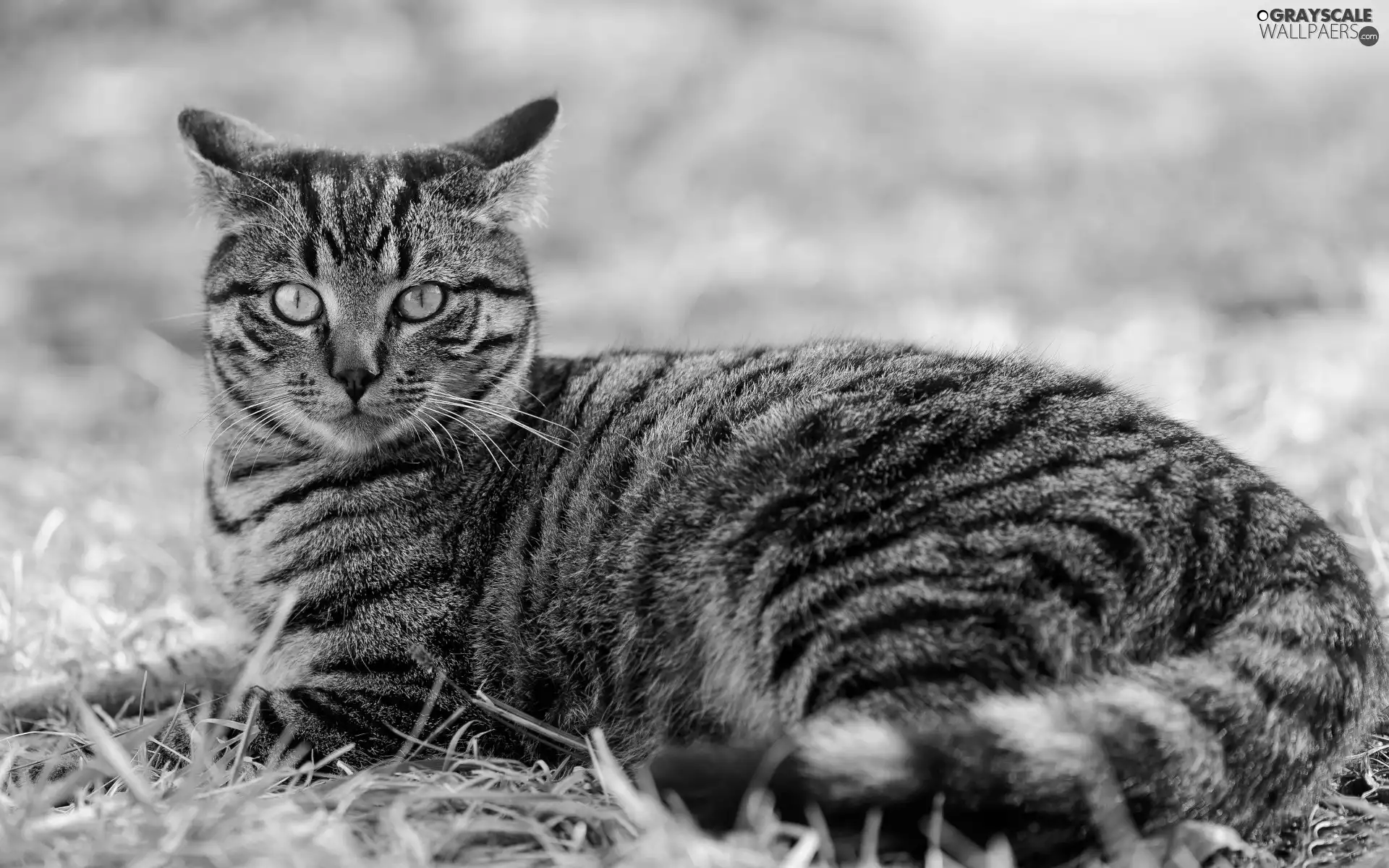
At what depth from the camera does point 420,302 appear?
3211mm

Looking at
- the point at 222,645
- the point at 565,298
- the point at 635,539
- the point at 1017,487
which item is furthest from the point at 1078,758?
→ the point at 565,298

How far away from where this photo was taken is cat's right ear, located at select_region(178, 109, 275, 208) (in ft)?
10.8

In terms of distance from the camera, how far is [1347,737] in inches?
92.0

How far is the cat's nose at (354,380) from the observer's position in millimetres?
3037

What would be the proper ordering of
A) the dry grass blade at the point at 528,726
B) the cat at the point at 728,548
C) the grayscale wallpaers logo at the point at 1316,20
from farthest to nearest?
the grayscale wallpaers logo at the point at 1316,20, the dry grass blade at the point at 528,726, the cat at the point at 728,548

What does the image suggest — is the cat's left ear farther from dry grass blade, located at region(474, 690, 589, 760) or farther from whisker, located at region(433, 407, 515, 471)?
dry grass blade, located at region(474, 690, 589, 760)

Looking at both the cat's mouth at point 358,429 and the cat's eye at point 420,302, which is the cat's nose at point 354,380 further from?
the cat's eye at point 420,302

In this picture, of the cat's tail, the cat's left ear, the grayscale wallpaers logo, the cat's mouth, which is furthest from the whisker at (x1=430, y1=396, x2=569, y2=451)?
the grayscale wallpaers logo

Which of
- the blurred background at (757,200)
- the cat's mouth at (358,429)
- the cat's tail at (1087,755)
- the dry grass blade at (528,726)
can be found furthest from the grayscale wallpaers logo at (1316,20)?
the dry grass blade at (528,726)

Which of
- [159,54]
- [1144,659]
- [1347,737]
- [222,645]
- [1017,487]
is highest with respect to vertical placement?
[159,54]

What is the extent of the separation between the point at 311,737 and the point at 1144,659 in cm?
189

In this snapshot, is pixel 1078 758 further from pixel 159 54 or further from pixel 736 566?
pixel 159 54

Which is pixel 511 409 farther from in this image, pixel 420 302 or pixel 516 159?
pixel 516 159

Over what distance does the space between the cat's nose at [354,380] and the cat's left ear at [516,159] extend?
642 millimetres
